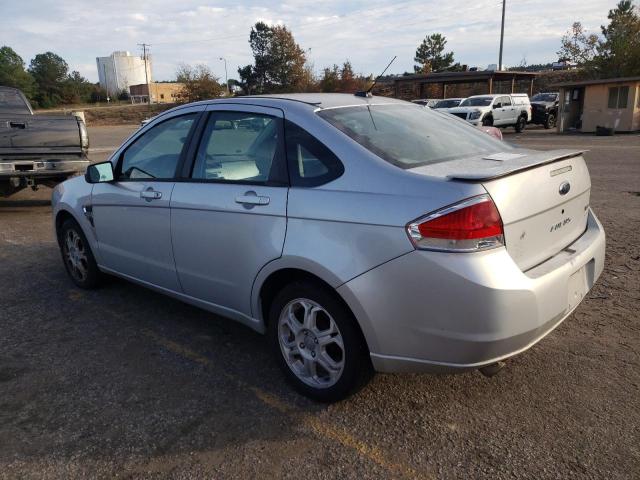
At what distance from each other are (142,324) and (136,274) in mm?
397

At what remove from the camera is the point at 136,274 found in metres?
4.36

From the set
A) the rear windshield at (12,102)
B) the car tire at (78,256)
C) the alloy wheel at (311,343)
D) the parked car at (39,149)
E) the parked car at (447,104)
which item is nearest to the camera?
the alloy wheel at (311,343)

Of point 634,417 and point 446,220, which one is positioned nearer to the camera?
point 446,220

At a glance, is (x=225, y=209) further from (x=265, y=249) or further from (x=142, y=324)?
(x=142, y=324)

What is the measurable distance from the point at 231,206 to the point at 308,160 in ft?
1.92

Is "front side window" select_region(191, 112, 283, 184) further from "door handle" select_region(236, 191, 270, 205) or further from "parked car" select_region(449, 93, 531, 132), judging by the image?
"parked car" select_region(449, 93, 531, 132)

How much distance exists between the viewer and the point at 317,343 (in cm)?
306

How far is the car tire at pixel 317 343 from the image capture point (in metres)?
2.88

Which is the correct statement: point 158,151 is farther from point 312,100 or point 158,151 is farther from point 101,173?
point 312,100

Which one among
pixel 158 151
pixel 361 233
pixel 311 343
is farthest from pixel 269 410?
pixel 158 151

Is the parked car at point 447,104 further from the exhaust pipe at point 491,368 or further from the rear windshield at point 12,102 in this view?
the exhaust pipe at point 491,368

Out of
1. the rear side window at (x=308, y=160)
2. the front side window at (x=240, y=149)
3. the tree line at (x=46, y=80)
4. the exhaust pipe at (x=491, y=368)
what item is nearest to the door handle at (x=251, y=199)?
the front side window at (x=240, y=149)

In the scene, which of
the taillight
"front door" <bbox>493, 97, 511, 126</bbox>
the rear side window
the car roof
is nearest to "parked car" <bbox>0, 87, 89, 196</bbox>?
the car roof

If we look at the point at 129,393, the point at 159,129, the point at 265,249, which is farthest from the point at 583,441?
the point at 159,129
